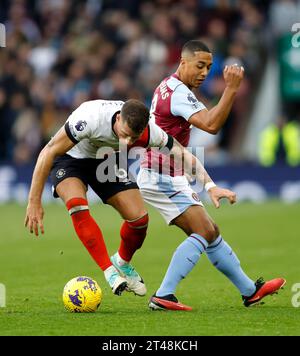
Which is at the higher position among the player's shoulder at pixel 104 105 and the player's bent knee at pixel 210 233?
the player's shoulder at pixel 104 105

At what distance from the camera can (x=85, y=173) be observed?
8703 mm

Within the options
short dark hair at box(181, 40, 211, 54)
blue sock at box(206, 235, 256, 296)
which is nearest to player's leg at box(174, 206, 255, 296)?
blue sock at box(206, 235, 256, 296)

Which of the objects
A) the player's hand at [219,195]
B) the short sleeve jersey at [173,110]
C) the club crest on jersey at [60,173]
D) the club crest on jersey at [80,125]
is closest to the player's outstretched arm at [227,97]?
the short sleeve jersey at [173,110]

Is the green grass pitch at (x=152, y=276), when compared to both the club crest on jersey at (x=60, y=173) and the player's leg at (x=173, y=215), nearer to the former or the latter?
the player's leg at (x=173, y=215)

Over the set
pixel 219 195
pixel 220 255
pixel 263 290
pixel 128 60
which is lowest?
pixel 263 290

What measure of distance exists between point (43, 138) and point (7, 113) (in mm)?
1021

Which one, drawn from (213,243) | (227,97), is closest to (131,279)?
(213,243)

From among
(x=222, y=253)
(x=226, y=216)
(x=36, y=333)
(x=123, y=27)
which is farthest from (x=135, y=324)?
(x=123, y=27)

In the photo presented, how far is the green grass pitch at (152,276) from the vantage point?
7.37 metres

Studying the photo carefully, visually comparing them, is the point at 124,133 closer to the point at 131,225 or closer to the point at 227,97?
the point at 227,97

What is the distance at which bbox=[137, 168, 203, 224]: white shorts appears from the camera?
8.50 metres

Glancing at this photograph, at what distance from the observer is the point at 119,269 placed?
9070 mm

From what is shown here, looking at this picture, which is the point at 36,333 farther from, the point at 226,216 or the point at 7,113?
the point at 7,113

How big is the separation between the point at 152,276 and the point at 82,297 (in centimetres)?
283
